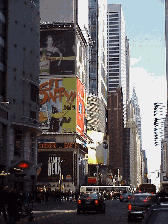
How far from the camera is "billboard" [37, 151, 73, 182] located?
139125 mm

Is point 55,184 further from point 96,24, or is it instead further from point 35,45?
point 96,24

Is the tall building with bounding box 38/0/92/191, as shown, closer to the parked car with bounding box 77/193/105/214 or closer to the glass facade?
the glass facade

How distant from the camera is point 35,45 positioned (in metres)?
79.6

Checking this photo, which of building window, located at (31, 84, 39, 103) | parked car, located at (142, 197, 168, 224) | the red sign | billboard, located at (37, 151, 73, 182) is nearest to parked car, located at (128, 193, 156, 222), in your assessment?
parked car, located at (142, 197, 168, 224)

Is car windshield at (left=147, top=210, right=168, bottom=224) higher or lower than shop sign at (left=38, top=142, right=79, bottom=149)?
lower

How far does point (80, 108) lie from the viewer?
5650 inches

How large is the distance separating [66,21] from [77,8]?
5.24 m

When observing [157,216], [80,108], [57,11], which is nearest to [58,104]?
[80,108]

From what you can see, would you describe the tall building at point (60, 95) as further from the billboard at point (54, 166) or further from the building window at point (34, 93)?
the building window at point (34, 93)

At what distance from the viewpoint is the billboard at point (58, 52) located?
452 feet

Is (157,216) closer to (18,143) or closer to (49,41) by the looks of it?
(18,143)

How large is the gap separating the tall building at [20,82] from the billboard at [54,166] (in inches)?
2287

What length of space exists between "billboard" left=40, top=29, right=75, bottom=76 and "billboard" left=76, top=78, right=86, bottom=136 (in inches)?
228

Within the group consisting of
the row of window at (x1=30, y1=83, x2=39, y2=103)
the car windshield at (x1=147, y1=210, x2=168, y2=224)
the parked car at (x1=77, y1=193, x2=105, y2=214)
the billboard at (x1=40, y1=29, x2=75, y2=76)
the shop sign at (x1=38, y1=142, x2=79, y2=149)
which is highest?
the billboard at (x1=40, y1=29, x2=75, y2=76)
